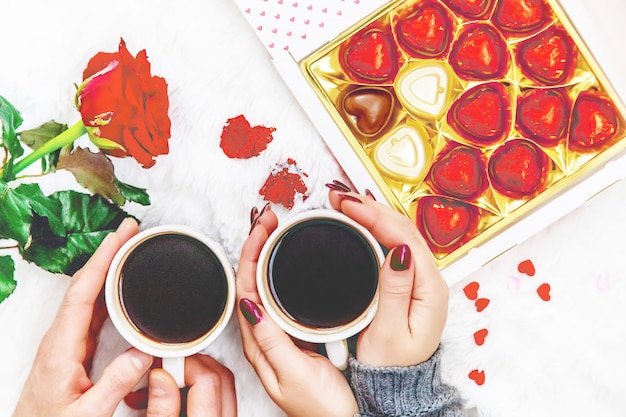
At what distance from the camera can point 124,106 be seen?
0.56 metres

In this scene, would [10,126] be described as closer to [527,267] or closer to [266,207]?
[266,207]

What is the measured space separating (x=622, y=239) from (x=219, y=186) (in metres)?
0.45

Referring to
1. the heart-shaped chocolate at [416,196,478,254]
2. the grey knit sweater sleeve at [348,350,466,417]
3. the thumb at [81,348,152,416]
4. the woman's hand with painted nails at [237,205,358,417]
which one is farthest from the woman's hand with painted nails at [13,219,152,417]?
the heart-shaped chocolate at [416,196,478,254]

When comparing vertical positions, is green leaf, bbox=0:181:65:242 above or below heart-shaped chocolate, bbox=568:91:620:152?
above

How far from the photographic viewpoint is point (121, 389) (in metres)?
0.55

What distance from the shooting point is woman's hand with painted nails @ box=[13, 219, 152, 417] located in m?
0.55

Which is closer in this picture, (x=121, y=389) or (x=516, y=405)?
(x=121, y=389)

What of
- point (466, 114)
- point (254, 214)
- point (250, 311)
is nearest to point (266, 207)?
point (254, 214)

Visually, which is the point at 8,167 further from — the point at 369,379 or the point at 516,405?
the point at 516,405

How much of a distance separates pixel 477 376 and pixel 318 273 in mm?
243

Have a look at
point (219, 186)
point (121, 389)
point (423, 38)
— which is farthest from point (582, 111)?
point (121, 389)

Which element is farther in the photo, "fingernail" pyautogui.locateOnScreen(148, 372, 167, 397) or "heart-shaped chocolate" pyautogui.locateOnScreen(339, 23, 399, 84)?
"heart-shaped chocolate" pyautogui.locateOnScreen(339, 23, 399, 84)

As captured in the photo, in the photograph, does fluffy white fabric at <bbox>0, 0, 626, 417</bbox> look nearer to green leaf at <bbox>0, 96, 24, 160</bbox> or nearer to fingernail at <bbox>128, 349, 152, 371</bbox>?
green leaf at <bbox>0, 96, 24, 160</bbox>

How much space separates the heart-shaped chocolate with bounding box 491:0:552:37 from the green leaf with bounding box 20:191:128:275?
1.48ft
